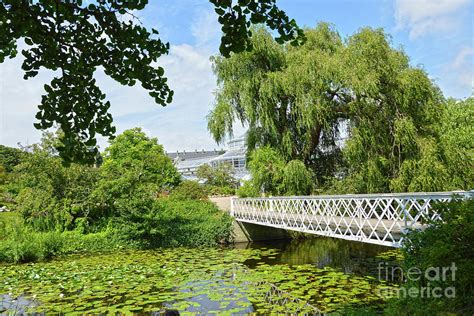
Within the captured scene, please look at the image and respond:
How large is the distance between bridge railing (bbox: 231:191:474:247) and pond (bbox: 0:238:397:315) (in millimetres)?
978

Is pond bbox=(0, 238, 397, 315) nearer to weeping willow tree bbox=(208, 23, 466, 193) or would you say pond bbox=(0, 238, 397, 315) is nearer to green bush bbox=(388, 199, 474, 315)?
green bush bbox=(388, 199, 474, 315)

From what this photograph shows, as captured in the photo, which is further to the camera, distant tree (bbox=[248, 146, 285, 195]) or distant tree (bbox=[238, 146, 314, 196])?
distant tree (bbox=[248, 146, 285, 195])

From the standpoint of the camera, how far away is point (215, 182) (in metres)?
31.9

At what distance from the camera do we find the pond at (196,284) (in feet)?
23.1

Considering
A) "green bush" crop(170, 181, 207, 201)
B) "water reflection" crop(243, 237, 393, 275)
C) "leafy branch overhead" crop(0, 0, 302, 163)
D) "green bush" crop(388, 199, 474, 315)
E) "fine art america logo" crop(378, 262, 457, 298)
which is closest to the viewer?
"leafy branch overhead" crop(0, 0, 302, 163)

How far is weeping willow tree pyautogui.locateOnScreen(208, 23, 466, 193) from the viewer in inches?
532

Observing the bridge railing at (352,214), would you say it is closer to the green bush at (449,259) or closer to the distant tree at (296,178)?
the green bush at (449,259)

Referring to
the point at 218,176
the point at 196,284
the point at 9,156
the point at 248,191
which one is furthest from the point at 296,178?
the point at 9,156

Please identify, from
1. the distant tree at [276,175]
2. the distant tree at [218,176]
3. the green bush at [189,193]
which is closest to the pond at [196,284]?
the distant tree at [276,175]

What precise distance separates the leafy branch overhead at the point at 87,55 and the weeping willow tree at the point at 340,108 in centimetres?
1166

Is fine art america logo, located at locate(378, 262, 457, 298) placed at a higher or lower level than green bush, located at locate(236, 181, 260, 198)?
lower

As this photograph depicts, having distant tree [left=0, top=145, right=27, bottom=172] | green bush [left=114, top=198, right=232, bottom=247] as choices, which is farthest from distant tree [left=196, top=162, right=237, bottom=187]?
distant tree [left=0, top=145, right=27, bottom=172]

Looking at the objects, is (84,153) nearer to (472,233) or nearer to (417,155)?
(472,233)

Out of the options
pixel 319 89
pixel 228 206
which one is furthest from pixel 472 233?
pixel 228 206
